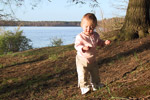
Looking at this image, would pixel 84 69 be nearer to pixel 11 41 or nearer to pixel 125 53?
pixel 125 53

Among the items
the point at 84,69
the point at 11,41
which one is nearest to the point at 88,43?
the point at 84,69

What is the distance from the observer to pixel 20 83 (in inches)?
213

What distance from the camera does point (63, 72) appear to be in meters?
5.66

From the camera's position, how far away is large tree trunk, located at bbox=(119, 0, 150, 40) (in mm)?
6992

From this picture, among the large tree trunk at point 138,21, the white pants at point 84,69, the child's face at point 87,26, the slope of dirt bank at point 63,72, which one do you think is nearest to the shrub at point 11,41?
the slope of dirt bank at point 63,72

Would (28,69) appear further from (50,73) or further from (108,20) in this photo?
(108,20)

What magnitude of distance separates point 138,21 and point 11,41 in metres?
13.5

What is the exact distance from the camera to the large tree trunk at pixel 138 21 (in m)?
6.99

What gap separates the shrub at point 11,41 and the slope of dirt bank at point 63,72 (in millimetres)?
10473

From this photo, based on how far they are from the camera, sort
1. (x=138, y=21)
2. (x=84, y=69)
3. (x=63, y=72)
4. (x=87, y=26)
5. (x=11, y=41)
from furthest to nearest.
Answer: (x=11, y=41) < (x=138, y=21) < (x=63, y=72) < (x=84, y=69) < (x=87, y=26)

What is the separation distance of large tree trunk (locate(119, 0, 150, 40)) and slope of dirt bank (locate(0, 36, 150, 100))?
1.18 feet

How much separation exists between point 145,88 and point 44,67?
4.18 meters

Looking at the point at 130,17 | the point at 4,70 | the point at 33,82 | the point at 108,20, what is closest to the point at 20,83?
the point at 33,82

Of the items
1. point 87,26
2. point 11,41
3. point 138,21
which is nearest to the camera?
point 87,26
